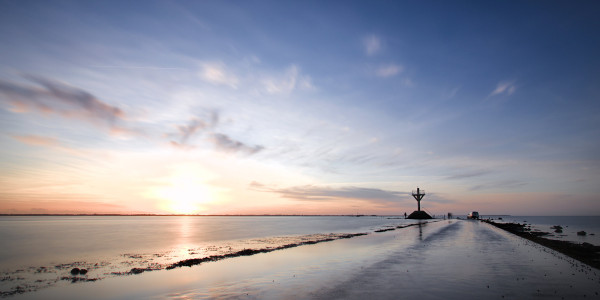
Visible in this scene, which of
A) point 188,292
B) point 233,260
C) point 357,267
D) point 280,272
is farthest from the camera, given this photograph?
point 233,260

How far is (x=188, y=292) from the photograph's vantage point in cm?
1656

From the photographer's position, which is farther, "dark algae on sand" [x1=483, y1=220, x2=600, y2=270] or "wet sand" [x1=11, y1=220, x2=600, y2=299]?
"dark algae on sand" [x1=483, y1=220, x2=600, y2=270]

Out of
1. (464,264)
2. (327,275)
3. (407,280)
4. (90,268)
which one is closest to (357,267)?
(327,275)

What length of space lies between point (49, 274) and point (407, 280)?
86.5ft

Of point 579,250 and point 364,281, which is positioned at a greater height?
point 364,281

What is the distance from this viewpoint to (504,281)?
17219 millimetres

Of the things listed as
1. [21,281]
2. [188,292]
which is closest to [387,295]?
[188,292]

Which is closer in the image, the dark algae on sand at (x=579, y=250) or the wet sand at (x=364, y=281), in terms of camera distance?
the wet sand at (x=364, y=281)

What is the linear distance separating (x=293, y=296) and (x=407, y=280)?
7.40 m

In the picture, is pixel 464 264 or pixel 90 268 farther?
pixel 90 268

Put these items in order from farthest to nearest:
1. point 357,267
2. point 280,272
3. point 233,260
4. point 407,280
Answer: point 233,260, point 357,267, point 280,272, point 407,280

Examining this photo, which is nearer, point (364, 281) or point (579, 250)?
point (364, 281)

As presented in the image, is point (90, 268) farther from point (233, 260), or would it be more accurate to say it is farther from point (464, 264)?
point (464, 264)

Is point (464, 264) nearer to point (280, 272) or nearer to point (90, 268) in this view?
point (280, 272)
